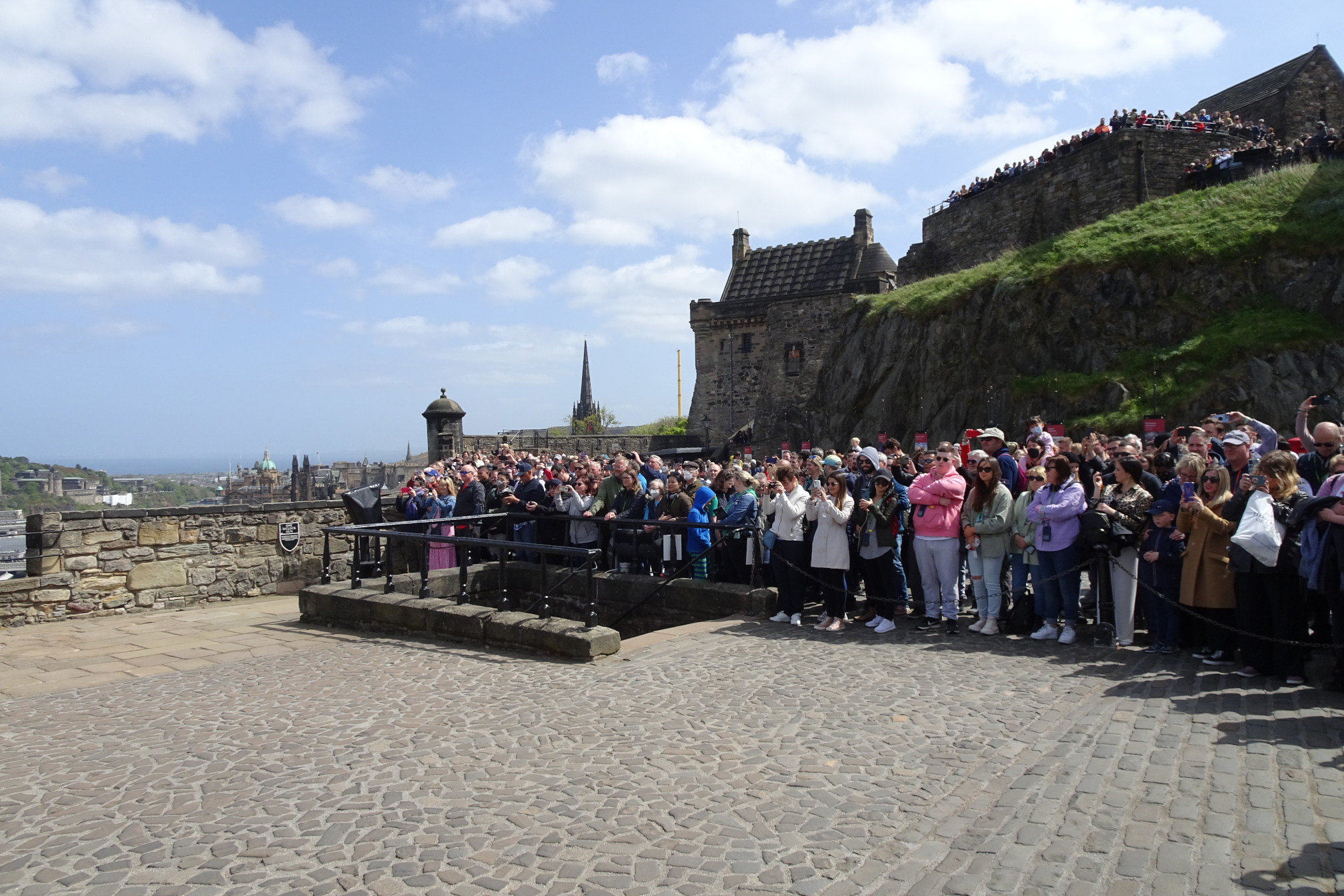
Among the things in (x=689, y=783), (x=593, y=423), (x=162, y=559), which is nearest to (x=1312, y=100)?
(x=689, y=783)

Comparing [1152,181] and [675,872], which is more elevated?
[1152,181]

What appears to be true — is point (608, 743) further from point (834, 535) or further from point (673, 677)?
point (834, 535)

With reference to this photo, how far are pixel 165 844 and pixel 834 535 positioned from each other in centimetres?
653

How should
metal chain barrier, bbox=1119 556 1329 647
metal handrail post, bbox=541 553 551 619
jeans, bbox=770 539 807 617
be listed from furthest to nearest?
jeans, bbox=770 539 807 617
metal handrail post, bbox=541 553 551 619
metal chain barrier, bbox=1119 556 1329 647

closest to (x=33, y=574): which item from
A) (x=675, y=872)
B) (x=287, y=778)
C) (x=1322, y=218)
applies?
Result: (x=287, y=778)

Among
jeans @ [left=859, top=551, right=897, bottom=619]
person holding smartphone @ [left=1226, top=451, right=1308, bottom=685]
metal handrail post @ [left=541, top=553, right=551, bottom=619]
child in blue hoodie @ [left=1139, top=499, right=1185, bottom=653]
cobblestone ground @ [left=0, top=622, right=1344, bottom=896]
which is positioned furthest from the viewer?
jeans @ [left=859, top=551, right=897, bottom=619]

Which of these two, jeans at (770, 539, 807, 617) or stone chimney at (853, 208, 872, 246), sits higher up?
stone chimney at (853, 208, 872, 246)

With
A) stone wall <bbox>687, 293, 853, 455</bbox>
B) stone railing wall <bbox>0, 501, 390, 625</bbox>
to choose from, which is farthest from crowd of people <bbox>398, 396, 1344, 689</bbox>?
stone wall <bbox>687, 293, 853, 455</bbox>

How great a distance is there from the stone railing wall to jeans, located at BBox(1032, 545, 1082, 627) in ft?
33.1

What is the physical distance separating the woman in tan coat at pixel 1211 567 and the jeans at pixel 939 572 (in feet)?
6.58

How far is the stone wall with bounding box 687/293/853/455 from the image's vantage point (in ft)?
143

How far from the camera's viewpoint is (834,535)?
9148 mm

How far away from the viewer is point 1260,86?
34406mm

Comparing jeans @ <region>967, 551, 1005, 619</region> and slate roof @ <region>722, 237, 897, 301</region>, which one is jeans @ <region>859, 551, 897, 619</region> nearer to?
jeans @ <region>967, 551, 1005, 619</region>
